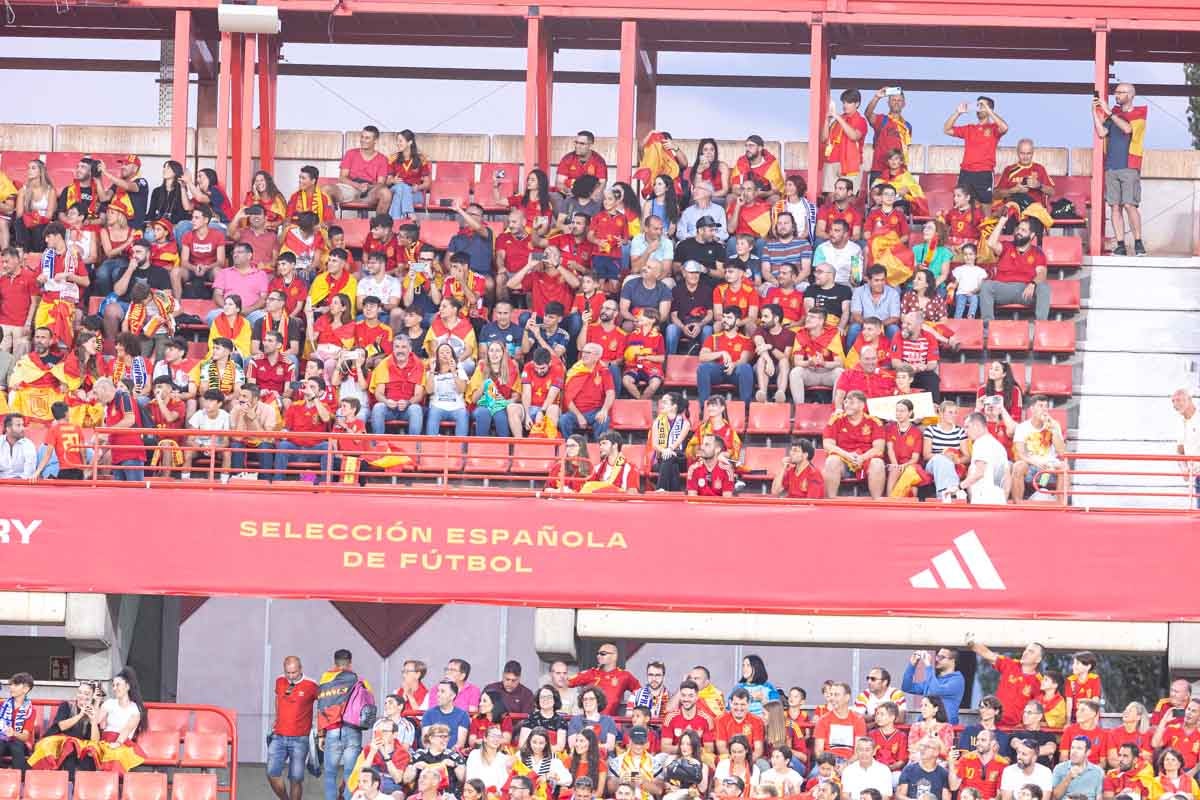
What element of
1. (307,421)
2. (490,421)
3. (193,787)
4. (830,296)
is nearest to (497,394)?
(490,421)

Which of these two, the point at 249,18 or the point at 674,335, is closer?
the point at 674,335

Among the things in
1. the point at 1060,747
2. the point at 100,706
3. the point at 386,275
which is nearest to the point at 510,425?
the point at 386,275

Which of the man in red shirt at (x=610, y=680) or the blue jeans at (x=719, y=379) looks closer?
the man in red shirt at (x=610, y=680)

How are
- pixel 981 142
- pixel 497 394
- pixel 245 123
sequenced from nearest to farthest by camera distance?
pixel 497 394 < pixel 981 142 < pixel 245 123

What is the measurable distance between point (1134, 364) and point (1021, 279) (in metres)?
1.35

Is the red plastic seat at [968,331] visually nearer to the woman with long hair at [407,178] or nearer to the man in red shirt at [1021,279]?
the man in red shirt at [1021,279]

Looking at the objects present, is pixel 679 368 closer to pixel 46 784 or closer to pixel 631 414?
pixel 631 414

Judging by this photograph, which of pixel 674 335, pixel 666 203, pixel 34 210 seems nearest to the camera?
pixel 674 335

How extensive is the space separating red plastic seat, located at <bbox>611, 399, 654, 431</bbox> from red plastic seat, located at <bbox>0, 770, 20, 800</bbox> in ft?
20.2

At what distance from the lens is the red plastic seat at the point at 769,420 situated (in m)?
22.0

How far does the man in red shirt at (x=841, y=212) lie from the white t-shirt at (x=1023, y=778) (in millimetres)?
7136

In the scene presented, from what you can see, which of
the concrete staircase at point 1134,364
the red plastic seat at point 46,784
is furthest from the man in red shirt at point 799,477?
the red plastic seat at point 46,784

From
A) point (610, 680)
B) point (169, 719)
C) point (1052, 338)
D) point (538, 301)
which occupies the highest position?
point (538, 301)

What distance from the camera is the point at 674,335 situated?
23.0 meters
